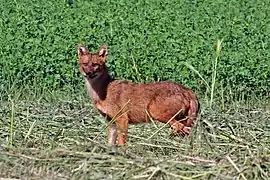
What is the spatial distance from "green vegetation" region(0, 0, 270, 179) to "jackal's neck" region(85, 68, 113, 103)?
0.62ft

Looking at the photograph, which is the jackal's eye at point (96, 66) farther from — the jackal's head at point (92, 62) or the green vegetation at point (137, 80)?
the green vegetation at point (137, 80)

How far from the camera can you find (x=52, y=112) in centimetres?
748

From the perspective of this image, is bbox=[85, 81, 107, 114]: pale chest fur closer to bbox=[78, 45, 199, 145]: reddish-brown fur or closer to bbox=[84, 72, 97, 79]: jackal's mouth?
bbox=[78, 45, 199, 145]: reddish-brown fur

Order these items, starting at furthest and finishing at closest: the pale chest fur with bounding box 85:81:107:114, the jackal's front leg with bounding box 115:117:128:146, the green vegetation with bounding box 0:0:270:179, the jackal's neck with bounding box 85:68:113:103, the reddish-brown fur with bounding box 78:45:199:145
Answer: the jackal's neck with bounding box 85:68:113:103 → the pale chest fur with bounding box 85:81:107:114 → the reddish-brown fur with bounding box 78:45:199:145 → the jackal's front leg with bounding box 115:117:128:146 → the green vegetation with bounding box 0:0:270:179

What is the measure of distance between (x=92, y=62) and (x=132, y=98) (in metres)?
0.49

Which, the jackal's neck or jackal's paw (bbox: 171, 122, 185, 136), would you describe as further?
the jackal's neck

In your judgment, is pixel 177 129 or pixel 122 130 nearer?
pixel 122 130

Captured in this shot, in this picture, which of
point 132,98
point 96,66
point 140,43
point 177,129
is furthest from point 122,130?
point 140,43

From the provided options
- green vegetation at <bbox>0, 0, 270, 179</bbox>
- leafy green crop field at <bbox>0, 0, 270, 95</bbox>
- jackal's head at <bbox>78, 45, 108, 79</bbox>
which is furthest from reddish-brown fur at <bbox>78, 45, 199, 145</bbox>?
leafy green crop field at <bbox>0, 0, 270, 95</bbox>

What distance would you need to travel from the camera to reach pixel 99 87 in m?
8.38

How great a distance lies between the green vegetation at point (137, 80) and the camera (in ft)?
17.5

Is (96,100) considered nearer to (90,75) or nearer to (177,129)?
(90,75)

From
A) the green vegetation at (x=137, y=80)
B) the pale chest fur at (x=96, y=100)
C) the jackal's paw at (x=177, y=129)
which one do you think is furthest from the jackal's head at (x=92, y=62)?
the jackal's paw at (x=177, y=129)

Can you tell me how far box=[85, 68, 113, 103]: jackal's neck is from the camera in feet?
27.3
